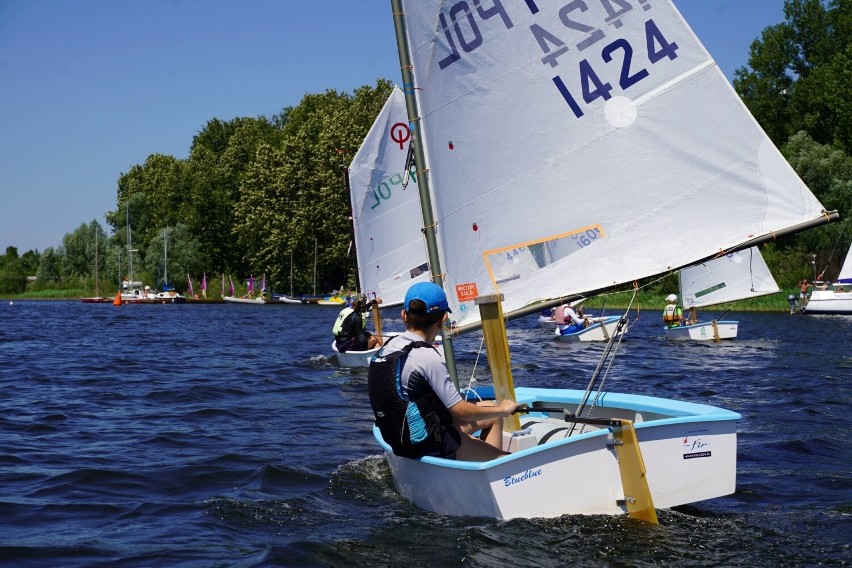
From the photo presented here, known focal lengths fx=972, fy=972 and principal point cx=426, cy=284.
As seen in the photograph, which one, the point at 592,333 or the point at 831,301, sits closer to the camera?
the point at 592,333

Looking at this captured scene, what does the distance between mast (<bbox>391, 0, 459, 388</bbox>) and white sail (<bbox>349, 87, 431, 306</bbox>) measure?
12.8m

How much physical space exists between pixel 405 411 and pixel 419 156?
2.34 meters

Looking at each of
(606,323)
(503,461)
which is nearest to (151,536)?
(503,461)

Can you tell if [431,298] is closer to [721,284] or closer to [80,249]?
[721,284]

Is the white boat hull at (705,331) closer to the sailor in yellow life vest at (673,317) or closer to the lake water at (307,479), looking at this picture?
the sailor in yellow life vest at (673,317)

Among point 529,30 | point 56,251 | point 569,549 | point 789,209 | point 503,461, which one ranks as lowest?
point 569,549

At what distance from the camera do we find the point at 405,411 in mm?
6719

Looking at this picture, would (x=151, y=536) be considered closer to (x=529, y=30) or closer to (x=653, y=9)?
(x=529, y=30)

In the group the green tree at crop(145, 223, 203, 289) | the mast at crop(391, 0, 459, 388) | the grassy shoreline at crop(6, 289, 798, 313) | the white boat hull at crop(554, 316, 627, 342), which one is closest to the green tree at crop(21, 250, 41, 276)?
the green tree at crop(145, 223, 203, 289)

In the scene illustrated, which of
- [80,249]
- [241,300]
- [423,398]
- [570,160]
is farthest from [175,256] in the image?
[423,398]

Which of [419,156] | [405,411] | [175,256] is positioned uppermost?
[175,256]

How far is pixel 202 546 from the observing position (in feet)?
21.3

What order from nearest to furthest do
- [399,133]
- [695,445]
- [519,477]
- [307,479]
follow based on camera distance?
[519,477] → [695,445] → [307,479] → [399,133]

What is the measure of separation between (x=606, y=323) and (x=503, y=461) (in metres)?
21.9
